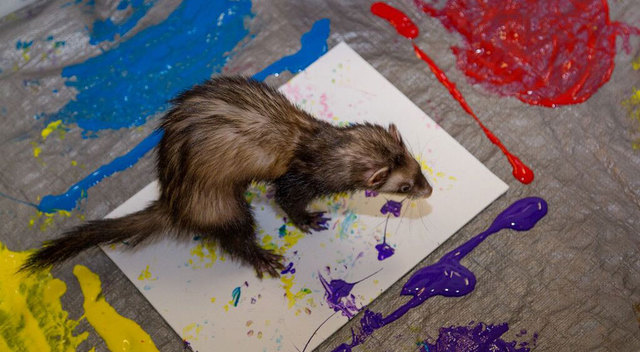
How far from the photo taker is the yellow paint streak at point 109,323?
7.79ft

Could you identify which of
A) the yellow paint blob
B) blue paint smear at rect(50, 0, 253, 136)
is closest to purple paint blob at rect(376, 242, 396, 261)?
the yellow paint blob

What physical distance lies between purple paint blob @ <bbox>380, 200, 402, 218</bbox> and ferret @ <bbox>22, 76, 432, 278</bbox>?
28 centimetres

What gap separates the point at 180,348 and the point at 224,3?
1685 millimetres

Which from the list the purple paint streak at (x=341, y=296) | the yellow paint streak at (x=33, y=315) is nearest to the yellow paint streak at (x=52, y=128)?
the yellow paint streak at (x=33, y=315)

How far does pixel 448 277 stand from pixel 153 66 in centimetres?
169

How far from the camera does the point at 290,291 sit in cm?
240

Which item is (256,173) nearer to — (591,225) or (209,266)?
(209,266)

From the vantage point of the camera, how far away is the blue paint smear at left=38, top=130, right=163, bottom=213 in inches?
104

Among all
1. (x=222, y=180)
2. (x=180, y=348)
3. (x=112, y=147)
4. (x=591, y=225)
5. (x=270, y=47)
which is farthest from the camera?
(x=270, y=47)

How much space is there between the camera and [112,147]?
2744 mm

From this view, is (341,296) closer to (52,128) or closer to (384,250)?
(384,250)

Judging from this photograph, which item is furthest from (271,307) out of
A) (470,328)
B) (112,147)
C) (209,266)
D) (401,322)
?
(112,147)

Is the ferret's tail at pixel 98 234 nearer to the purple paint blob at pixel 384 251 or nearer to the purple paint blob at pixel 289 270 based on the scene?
the purple paint blob at pixel 289 270

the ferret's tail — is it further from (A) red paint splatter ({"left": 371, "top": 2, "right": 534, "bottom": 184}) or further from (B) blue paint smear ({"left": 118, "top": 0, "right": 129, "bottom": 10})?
(A) red paint splatter ({"left": 371, "top": 2, "right": 534, "bottom": 184})
